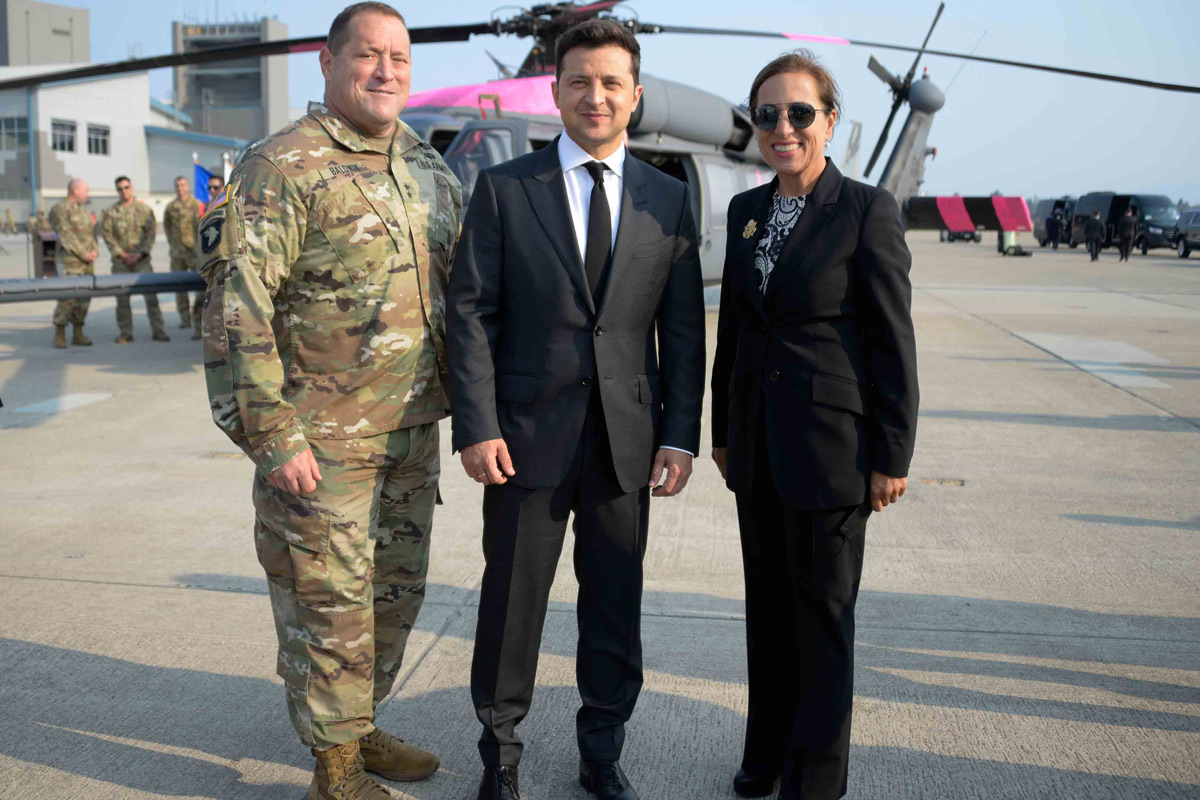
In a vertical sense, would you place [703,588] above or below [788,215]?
below

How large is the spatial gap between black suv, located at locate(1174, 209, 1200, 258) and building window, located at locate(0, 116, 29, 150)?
46.1 meters

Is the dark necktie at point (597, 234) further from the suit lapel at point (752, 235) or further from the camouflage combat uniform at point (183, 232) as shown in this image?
the camouflage combat uniform at point (183, 232)

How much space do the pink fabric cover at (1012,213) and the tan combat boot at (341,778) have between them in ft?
42.6

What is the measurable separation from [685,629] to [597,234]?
169cm

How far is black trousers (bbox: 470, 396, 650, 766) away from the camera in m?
2.45

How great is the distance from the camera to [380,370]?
7.98 feet

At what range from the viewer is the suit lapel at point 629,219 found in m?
2.40

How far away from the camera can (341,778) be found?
2.40 meters

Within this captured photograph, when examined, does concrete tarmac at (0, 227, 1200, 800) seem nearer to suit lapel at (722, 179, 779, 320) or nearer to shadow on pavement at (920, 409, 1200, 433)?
shadow on pavement at (920, 409, 1200, 433)

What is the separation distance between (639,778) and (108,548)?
279 cm

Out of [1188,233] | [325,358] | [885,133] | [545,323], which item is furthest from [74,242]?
[1188,233]

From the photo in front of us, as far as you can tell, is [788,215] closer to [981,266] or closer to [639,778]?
[639,778]

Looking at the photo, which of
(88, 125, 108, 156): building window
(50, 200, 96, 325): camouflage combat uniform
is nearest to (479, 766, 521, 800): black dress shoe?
(50, 200, 96, 325): camouflage combat uniform

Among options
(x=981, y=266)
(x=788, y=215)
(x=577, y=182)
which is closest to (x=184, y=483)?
(x=577, y=182)
